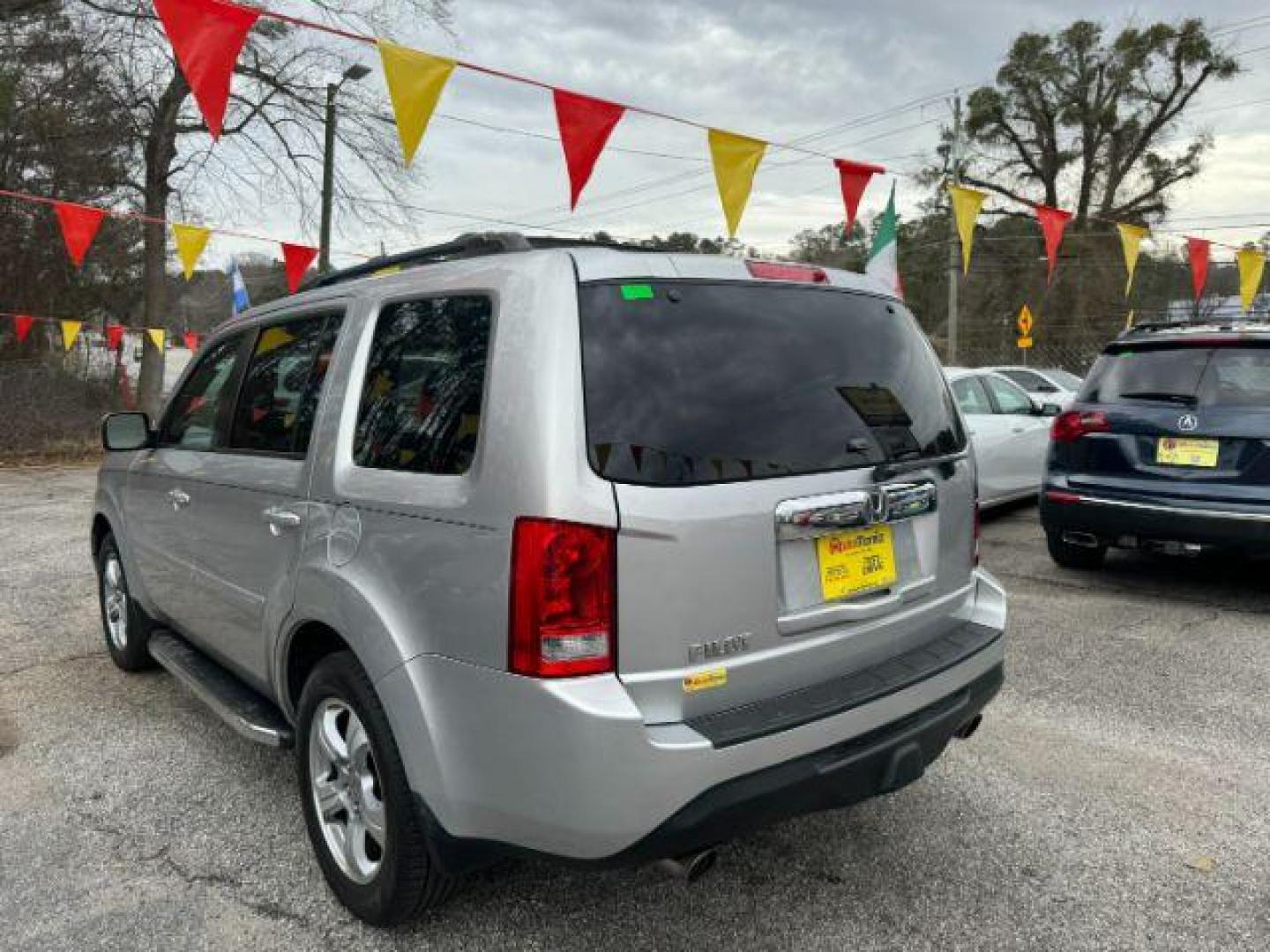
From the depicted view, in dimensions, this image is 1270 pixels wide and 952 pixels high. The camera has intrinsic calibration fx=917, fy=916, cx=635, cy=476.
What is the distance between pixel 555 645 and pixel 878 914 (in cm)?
130

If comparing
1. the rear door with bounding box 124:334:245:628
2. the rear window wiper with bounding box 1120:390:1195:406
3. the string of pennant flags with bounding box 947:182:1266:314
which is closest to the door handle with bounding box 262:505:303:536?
the rear door with bounding box 124:334:245:628

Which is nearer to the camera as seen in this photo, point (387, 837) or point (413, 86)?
point (387, 837)

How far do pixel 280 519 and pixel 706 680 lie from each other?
1.43 meters

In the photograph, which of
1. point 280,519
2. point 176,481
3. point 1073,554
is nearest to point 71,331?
point 176,481

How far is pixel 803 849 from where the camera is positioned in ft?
9.24

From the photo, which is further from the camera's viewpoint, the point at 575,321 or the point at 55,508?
the point at 55,508

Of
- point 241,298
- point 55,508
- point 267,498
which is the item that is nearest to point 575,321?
point 267,498

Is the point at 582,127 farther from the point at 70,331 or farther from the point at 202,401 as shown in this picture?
the point at 70,331

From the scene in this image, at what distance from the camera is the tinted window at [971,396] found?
810 centimetres

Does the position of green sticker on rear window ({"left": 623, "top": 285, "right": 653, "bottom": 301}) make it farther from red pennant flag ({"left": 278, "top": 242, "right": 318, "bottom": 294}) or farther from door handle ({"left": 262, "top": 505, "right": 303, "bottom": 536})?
red pennant flag ({"left": 278, "top": 242, "right": 318, "bottom": 294})

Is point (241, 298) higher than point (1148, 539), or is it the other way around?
point (241, 298)

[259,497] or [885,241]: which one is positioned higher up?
[885,241]

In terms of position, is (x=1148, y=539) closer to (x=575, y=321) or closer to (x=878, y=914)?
(x=878, y=914)

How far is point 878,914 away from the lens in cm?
249
